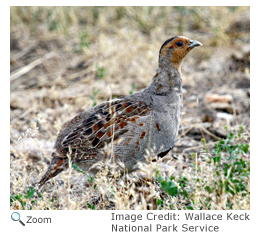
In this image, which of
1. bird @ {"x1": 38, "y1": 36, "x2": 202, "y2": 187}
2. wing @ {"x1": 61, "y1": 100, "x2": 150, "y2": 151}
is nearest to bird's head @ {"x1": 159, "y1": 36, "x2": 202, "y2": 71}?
bird @ {"x1": 38, "y1": 36, "x2": 202, "y2": 187}

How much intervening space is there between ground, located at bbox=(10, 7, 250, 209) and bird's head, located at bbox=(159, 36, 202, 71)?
3.65 ft

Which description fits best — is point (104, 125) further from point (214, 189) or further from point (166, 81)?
point (214, 189)

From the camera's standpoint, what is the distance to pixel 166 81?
3934 mm

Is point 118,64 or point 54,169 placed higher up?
point 118,64

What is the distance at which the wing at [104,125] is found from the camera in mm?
3545

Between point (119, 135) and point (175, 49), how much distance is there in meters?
1.17

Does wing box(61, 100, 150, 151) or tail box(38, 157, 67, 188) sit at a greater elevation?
wing box(61, 100, 150, 151)

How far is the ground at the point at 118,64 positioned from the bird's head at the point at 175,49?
1.11m

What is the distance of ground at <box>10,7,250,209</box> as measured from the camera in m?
5.23

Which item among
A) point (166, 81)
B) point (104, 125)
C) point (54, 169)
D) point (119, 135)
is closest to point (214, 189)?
point (119, 135)
